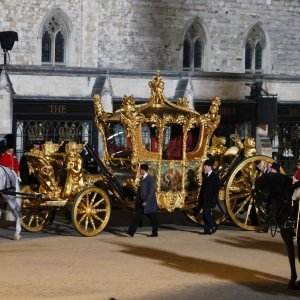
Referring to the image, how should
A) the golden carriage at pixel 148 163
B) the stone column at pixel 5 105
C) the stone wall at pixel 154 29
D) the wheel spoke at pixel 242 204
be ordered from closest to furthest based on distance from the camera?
the golden carriage at pixel 148 163, the wheel spoke at pixel 242 204, the stone column at pixel 5 105, the stone wall at pixel 154 29

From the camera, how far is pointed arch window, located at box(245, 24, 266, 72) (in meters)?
41.2

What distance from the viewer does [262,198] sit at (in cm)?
1606

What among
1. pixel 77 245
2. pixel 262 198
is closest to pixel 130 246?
pixel 77 245

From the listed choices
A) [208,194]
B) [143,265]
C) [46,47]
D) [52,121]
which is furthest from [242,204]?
[46,47]

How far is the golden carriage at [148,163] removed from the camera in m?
20.5

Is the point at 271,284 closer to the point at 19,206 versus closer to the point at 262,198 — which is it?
the point at 262,198

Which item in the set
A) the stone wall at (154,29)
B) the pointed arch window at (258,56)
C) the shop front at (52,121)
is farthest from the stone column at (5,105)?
the pointed arch window at (258,56)

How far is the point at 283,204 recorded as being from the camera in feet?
49.5

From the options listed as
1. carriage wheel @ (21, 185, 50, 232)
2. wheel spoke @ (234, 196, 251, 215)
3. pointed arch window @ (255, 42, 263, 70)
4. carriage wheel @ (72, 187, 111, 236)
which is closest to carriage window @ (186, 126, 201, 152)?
wheel spoke @ (234, 196, 251, 215)

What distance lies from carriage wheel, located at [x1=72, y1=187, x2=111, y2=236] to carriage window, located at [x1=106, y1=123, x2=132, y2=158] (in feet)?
4.32

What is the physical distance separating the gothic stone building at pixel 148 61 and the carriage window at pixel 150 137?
7.04 meters

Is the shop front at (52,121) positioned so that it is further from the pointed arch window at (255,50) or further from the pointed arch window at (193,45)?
the pointed arch window at (255,50)

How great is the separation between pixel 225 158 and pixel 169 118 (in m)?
1.76

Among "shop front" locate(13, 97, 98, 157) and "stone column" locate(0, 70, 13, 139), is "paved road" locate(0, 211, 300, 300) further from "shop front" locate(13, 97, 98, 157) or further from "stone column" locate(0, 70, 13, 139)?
"shop front" locate(13, 97, 98, 157)
